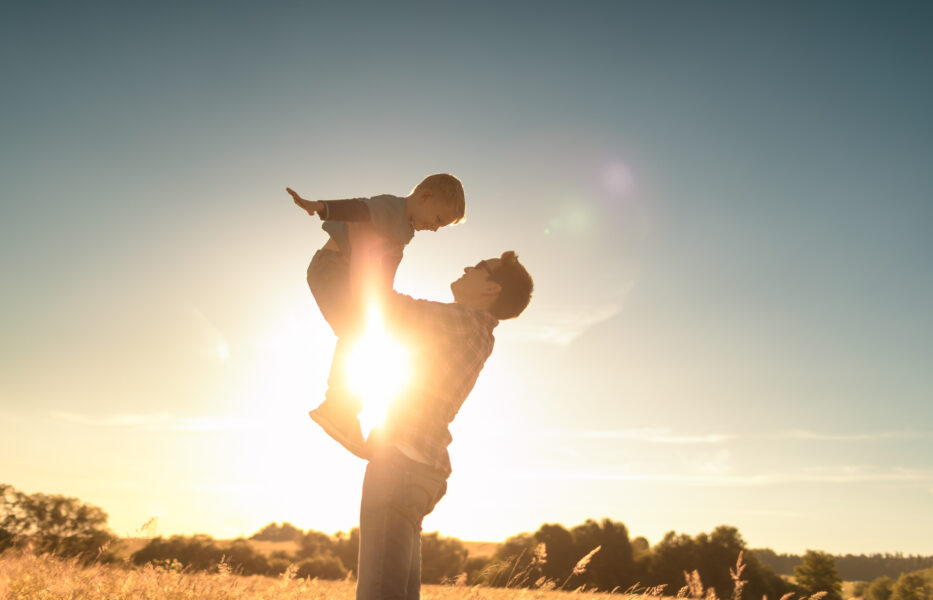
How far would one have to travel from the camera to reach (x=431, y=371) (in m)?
2.98

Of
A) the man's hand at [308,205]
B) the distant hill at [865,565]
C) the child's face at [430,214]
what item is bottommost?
the distant hill at [865,565]

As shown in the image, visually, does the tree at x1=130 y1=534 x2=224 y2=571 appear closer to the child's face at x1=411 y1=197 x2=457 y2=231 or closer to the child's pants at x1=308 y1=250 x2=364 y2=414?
the child's pants at x1=308 y1=250 x2=364 y2=414

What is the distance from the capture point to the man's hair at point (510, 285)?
3.54 meters

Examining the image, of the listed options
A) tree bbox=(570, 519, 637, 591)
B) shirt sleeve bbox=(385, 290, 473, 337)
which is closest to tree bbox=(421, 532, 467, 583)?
tree bbox=(570, 519, 637, 591)

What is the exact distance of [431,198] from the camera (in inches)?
154

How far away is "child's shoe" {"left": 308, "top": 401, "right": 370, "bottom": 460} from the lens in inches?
136

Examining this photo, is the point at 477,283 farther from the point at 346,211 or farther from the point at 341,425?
the point at 341,425

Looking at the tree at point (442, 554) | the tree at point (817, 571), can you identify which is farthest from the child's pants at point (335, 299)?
the tree at point (817, 571)

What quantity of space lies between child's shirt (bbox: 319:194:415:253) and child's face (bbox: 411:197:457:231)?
78mm

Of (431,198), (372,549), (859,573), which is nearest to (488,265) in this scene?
(431,198)

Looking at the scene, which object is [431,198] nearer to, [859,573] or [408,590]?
[408,590]

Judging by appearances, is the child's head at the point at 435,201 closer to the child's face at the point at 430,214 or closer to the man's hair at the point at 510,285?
the child's face at the point at 430,214

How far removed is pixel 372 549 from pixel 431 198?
2.34 metres

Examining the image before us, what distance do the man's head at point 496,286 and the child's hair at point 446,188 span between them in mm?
623
